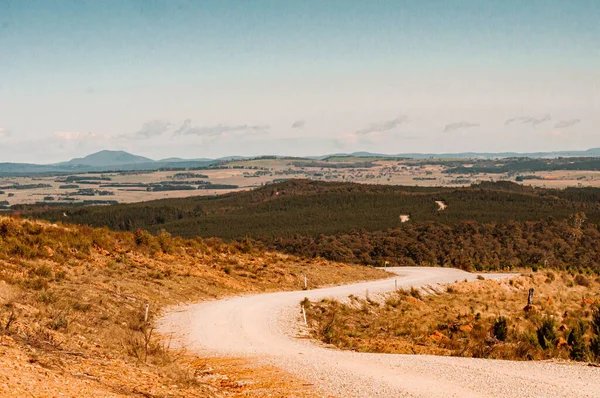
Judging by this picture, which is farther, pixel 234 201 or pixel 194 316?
pixel 234 201

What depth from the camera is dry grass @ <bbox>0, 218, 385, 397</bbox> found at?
13.3 meters

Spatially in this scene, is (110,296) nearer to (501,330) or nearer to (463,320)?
(501,330)

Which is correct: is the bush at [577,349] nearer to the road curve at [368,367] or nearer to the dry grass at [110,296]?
the road curve at [368,367]

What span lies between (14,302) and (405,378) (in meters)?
13.5

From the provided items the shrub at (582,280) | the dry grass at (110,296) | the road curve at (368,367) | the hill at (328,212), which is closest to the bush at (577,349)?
the road curve at (368,367)

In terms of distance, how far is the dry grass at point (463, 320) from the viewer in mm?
21922

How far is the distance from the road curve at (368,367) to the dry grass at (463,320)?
2.55 metres

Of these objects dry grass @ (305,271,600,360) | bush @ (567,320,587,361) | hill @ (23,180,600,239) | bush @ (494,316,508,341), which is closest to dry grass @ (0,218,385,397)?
dry grass @ (305,271,600,360)

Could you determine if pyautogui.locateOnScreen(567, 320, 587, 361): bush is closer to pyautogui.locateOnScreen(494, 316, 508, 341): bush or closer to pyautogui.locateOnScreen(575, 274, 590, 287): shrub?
pyautogui.locateOnScreen(494, 316, 508, 341): bush

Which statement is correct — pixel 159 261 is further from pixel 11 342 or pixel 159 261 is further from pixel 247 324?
pixel 11 342

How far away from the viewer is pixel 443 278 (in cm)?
5256

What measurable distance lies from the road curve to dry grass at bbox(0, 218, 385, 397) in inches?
59.7

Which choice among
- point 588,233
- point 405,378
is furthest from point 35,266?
point 588,233

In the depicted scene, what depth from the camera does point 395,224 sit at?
11006cm
